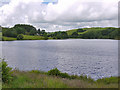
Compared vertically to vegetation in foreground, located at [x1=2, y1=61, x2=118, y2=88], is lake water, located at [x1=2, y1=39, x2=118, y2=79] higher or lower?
lower

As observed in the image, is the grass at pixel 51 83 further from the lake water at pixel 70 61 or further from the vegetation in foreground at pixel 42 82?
Answer: the lake water at pixel 70 61

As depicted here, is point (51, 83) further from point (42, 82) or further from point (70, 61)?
point (70, 61)

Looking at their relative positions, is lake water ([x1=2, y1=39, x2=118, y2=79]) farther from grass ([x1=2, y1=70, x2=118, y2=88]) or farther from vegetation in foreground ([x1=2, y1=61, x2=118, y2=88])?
grass ([x1=2, y1=70, x2=118, y2=88])

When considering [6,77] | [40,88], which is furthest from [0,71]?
[40,88]

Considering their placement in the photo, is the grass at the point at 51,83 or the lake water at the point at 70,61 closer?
the grass at the point at 51,83

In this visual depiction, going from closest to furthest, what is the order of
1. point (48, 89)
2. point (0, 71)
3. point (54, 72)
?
point (48, 89), point (0, 71), point (54, 72)

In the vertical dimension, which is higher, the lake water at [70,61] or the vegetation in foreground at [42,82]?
the vegetation in foreground at [42,82]

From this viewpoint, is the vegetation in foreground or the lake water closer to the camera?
the vegetation in foreground

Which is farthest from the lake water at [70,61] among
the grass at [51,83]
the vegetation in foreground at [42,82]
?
the grass at [51,83]

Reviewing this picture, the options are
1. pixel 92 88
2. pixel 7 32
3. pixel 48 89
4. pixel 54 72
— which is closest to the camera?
pixel 48 89

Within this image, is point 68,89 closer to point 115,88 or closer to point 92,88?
point 92,88

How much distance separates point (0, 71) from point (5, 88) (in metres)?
2.11

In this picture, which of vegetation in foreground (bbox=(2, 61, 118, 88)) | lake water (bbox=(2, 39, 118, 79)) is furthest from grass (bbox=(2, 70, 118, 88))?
lake water (bbox=(2, 39, 118, 79))

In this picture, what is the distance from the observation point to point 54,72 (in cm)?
1636
